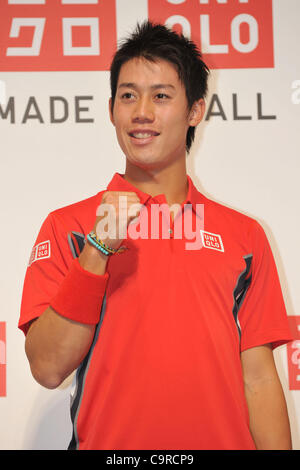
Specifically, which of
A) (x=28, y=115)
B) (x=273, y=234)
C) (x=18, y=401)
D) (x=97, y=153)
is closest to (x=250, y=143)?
(x=273, y=234)

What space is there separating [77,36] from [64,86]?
0.15 meters

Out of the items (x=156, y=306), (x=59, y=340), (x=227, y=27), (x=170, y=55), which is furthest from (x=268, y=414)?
(x=227, y=27)

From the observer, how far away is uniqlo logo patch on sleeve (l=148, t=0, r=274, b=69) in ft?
5.15

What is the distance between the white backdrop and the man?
392 mm

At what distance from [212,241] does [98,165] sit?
0.56m

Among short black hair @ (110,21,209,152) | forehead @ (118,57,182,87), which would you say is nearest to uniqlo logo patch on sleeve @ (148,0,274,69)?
short black hair @ (110,21,209,152)

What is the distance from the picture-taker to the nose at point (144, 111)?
1078 millimetres

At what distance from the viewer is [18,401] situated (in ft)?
4.89

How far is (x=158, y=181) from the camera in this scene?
1.16 meters

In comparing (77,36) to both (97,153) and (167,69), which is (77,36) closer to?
(97,153)

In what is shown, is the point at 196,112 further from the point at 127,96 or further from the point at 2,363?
the point at 2,363

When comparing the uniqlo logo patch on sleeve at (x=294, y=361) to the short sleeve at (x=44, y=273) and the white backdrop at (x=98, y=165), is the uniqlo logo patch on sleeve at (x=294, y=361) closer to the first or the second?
the white backdrop at (x=98, y=165)

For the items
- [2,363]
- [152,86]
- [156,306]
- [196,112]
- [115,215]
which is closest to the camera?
[115,215]

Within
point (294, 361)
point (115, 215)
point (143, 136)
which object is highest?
point (143, 136)
